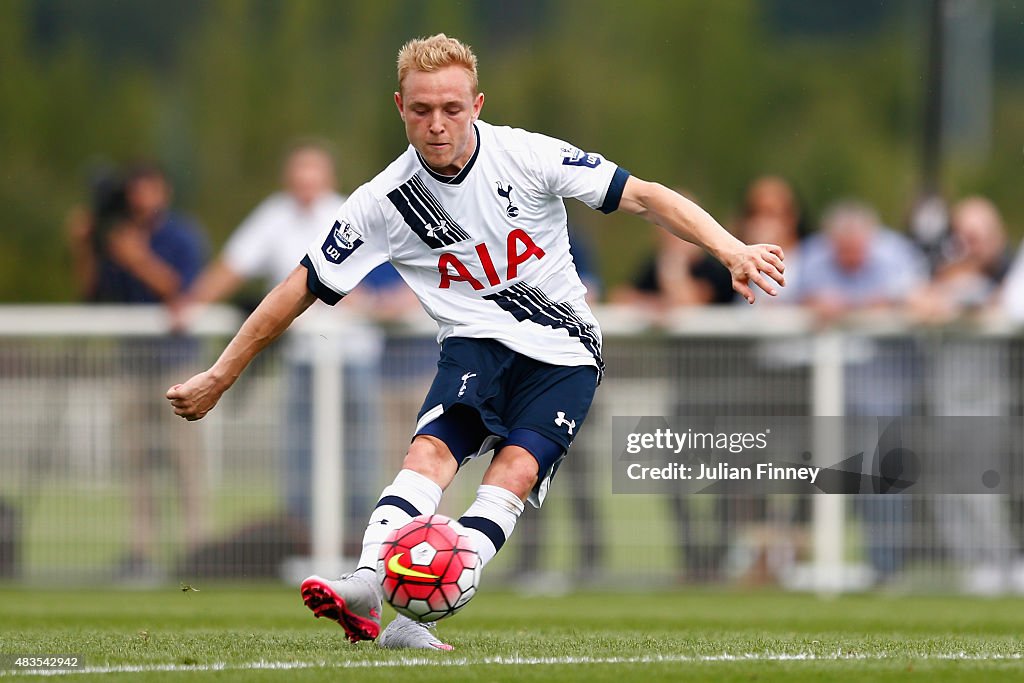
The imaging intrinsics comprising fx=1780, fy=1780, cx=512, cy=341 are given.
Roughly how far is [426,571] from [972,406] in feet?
19.8

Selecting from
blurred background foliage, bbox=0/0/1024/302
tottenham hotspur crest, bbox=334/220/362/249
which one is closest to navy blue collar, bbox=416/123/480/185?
tottenham hotspur crest, bbox=334/220/362/249

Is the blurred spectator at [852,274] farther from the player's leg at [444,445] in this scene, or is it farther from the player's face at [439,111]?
the player's face at [439,111]

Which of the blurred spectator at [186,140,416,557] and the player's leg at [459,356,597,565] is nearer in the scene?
the player's leg at [459,356,597,565]

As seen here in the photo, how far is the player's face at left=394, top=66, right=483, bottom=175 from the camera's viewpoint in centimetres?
653

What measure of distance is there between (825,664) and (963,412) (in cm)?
545

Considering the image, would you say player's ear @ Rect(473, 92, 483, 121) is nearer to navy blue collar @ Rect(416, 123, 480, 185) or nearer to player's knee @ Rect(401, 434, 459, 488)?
navy blue collar @ Rect(416, 123, 480, 185)

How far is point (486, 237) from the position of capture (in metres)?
6.76

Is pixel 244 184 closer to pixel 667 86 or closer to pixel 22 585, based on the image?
pixel 667 86

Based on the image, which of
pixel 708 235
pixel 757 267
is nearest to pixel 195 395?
pixel 708 235

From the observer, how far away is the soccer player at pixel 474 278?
6605mm

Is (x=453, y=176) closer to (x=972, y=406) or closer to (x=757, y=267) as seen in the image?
(x=757, y=267)

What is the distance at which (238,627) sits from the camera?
832 cm

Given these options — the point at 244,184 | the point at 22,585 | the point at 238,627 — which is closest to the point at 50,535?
the point at 22,585

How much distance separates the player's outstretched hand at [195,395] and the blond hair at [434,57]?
1365 mm
